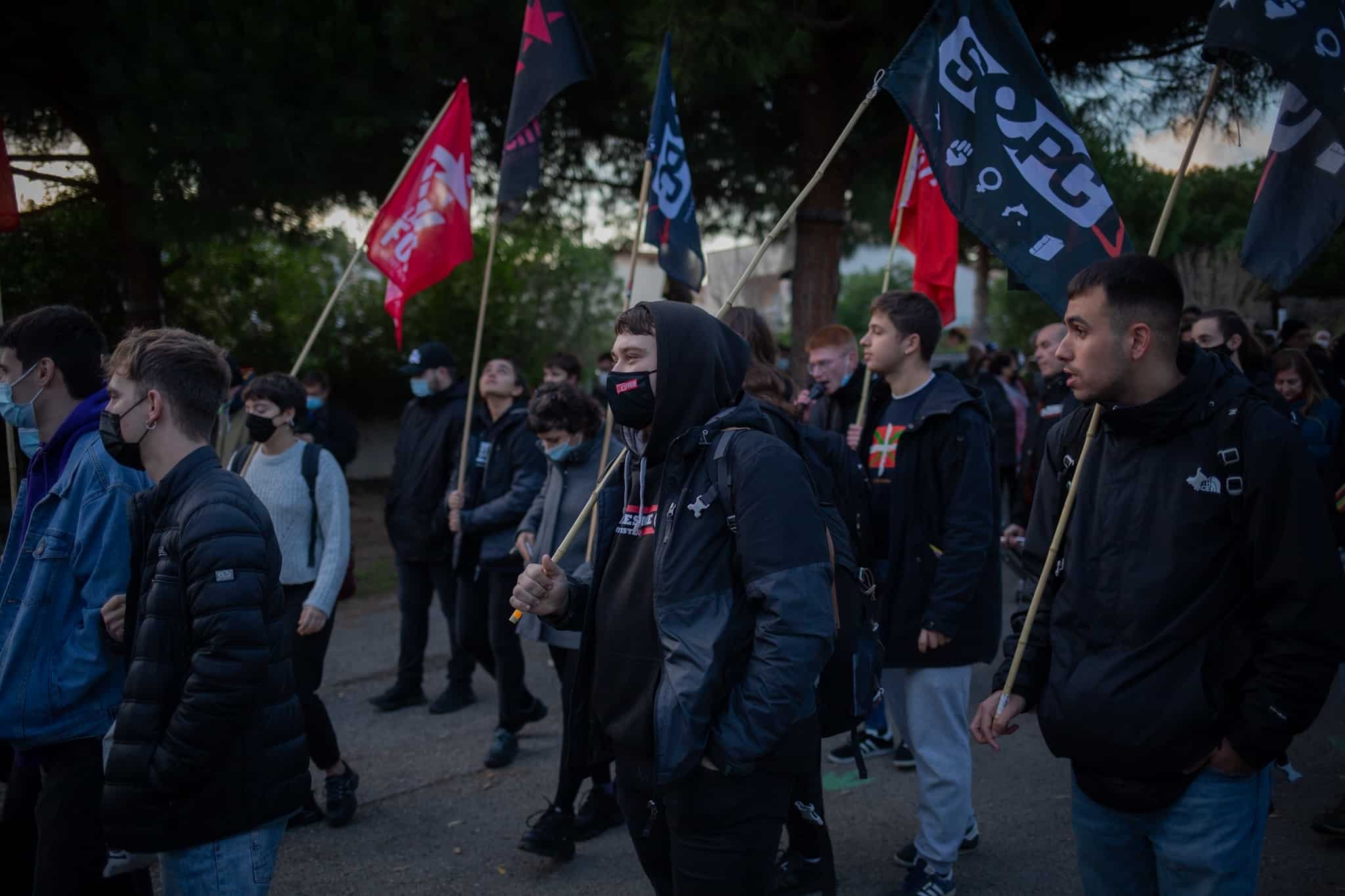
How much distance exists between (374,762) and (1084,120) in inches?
310

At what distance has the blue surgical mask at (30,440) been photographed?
3.43m

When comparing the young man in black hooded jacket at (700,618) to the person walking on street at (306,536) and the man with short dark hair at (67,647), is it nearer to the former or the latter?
the man with short dark hair at (67,647)

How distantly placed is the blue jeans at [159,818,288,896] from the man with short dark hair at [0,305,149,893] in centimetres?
44

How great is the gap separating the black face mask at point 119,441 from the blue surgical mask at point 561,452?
2.36 m

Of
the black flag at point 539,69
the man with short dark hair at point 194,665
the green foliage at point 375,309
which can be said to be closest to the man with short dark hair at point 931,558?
the man with short dark hair at point 194,665

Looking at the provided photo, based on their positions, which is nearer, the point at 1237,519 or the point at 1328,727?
the point at 1237,519

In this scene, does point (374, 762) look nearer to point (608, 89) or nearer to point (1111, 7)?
point (608, 89)

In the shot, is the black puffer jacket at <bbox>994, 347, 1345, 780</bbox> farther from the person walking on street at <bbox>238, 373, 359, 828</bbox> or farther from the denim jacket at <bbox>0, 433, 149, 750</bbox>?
the person walking on street at <bbox>238, 373, 359, 828</bbox>

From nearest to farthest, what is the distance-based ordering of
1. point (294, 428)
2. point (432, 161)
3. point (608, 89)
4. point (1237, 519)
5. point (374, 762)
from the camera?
point (1237, 519), point (294, 428), point (374, 762), point (432, 161), point (608, 89)

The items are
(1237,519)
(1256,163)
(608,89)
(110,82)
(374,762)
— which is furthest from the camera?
(608,89)

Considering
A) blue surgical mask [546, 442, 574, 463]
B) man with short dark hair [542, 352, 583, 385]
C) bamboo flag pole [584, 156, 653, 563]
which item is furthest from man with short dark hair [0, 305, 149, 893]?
man with short dark hair [542, 352, 583, 385]

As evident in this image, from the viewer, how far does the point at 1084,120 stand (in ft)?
30.6

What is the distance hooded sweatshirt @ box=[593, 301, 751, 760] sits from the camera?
2.52 metres

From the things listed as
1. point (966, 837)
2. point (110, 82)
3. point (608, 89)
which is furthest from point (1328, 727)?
point (110, 82)
